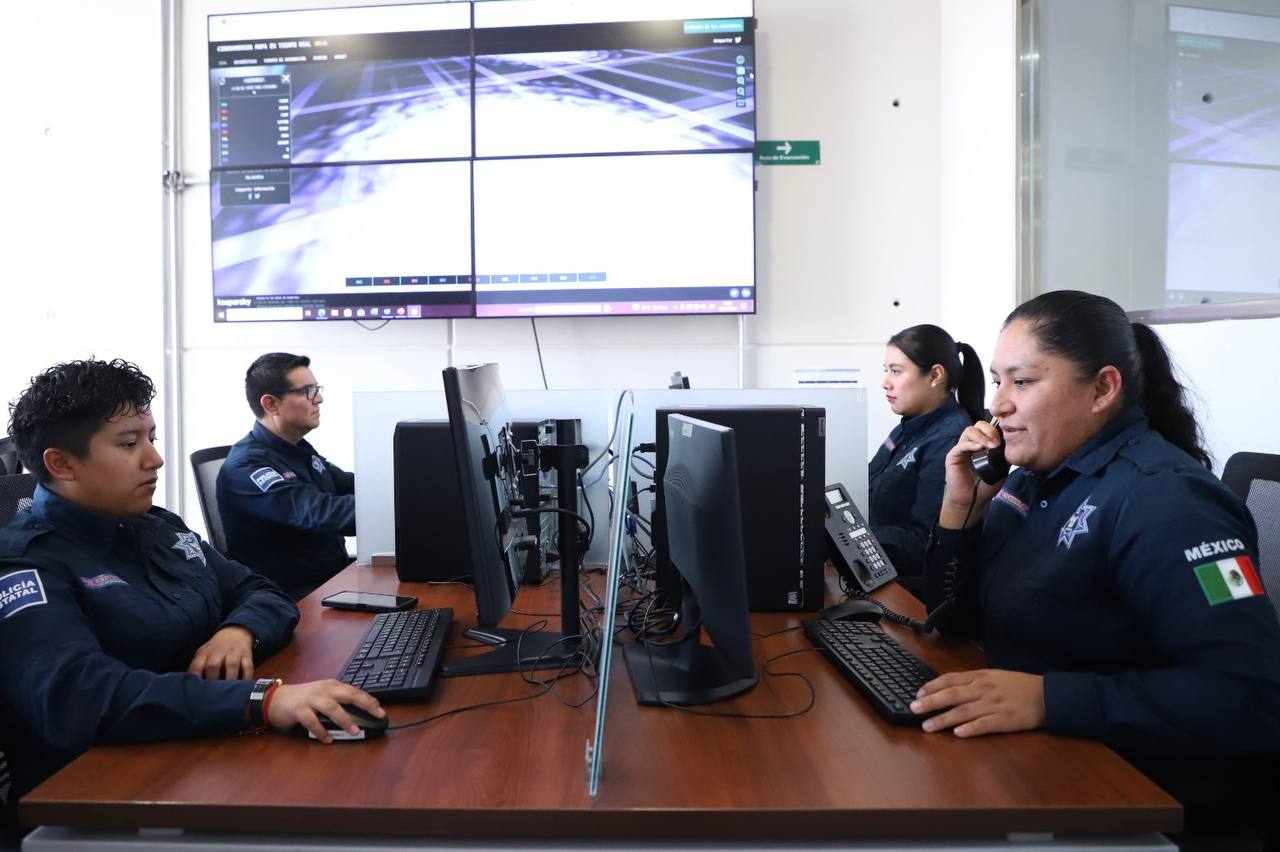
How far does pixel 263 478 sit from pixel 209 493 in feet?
1.01

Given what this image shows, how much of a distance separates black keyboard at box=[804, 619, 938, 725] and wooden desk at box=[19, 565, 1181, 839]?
0.10ft

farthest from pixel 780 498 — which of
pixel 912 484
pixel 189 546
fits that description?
pixel 189 546

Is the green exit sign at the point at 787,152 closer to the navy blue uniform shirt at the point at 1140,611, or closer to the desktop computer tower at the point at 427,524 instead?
the desktop computer tower at the point at 427,524

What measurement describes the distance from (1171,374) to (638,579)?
1.11m

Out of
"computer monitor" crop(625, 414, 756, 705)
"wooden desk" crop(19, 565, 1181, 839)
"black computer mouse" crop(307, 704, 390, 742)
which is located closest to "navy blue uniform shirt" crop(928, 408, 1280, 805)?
"wooden desk" crop(19, 565, 1181, 839)

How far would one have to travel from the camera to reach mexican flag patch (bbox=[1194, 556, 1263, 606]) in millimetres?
1156

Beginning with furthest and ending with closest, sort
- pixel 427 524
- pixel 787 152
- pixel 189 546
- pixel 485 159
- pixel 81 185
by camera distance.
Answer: pixel 81 185
pixel 787 152
pixel 485 159
pixel 427 524
pixel 189 546

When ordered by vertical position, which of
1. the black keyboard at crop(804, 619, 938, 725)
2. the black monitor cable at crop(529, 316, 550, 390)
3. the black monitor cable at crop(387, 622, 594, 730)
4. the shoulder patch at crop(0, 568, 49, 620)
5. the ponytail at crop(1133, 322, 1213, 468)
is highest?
the black monitor cable at crop(529, 316, 550, 390)

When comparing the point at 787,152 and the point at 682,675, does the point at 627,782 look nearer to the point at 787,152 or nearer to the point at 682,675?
the point at 682,675

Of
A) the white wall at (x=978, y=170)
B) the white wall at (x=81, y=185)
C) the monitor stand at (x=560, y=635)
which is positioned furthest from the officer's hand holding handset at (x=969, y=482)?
the white wall at (x=81, y=185)

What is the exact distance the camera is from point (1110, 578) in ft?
4.43

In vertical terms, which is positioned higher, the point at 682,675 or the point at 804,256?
the point at 804,256

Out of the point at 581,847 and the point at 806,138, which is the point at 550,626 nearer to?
the point at 581,847

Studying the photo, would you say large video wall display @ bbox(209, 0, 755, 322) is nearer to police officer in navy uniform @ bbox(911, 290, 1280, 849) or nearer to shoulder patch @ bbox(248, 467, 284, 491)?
shoulder patch @ bbox(248, 467, 284, 491)
